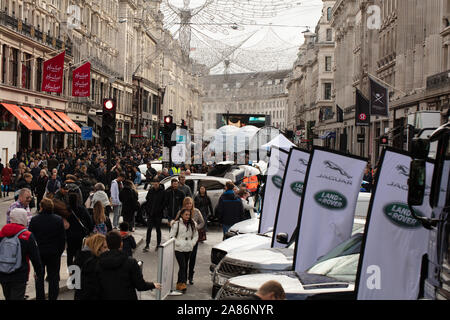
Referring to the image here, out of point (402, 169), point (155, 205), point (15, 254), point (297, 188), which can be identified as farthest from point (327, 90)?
point (15, 254)

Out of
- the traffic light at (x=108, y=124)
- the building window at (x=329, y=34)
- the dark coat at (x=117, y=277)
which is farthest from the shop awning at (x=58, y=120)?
the building window at (x=329, y=34)

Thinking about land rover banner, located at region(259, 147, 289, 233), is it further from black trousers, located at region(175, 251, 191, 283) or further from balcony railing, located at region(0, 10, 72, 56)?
balcony railing, located at region(0, 10, 72, 56)

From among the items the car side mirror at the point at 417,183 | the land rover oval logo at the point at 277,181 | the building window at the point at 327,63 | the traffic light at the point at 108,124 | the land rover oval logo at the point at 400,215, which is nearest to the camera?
the car side mirror at the point at 417,183

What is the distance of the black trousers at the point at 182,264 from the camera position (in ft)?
38.4

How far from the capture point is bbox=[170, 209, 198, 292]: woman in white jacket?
11.9 meters

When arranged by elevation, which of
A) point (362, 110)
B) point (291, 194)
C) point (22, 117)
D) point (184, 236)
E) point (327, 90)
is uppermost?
point (327, 90)

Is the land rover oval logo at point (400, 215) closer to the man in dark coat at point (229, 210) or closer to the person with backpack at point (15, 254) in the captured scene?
the person with backpack at point (15, 254)

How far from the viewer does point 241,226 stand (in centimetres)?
1555

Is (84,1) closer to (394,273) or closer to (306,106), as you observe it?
(394,273)

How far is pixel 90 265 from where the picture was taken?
24.2ft

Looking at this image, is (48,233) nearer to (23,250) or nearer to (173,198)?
(23,250)

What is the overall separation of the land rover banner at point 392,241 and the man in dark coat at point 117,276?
2.45 m

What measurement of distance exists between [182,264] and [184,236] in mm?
472
